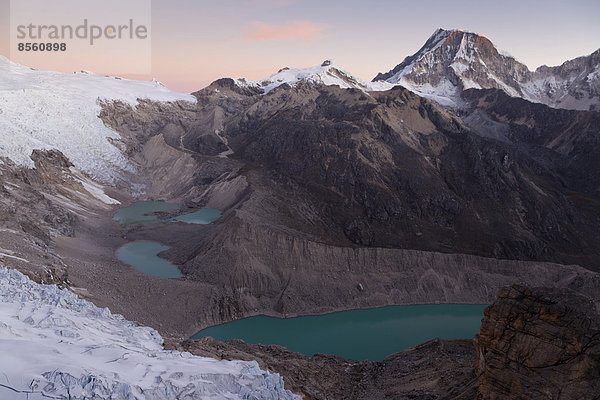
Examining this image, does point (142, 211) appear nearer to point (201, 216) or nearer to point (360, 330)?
point (201, 216)

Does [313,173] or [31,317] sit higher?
[313,173]

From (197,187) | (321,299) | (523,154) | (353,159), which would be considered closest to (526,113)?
(523,154)

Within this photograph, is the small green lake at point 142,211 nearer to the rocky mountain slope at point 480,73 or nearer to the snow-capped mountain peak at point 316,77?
the snow-capped mountain peak at point 316,77

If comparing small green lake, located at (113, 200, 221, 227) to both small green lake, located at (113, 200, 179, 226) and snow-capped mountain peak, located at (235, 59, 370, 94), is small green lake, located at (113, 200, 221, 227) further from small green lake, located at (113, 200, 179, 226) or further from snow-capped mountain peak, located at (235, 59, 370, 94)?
snow-capped mountain peak, located at (235, 59, 370, 94)

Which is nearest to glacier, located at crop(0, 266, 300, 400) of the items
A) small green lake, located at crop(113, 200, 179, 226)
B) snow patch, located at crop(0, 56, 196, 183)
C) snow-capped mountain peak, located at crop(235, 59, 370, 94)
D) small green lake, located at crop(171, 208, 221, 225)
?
small green lake, located at crop(171, 208, 221, 225)

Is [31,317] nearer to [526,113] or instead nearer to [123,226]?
[123,226]
